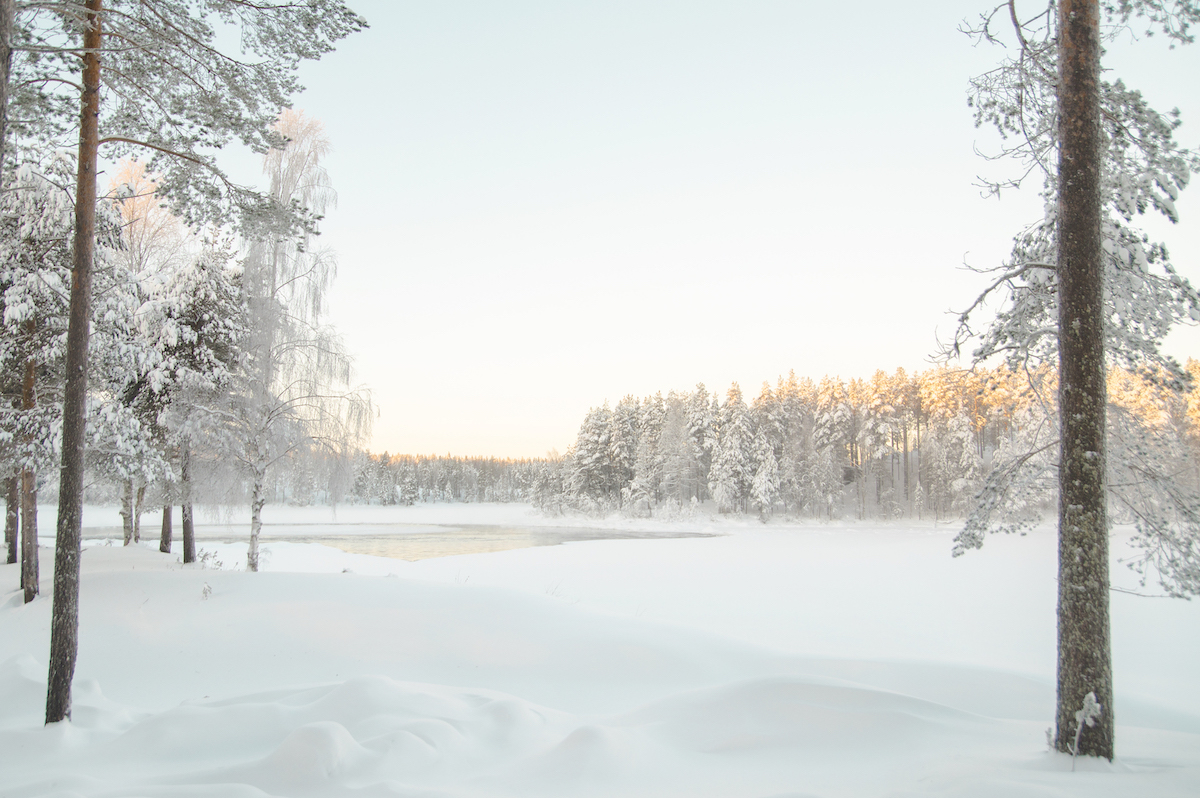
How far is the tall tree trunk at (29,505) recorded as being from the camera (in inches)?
394

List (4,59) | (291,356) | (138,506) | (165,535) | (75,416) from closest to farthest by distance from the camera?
(4,59) < (75,416) < (291,356) < (165,535) < (138,506)

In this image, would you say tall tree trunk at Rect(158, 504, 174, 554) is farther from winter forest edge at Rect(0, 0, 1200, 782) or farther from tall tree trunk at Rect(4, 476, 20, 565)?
tall tree trunk at Rect(4, 476, 20, 565)

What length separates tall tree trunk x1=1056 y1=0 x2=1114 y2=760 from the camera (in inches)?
161

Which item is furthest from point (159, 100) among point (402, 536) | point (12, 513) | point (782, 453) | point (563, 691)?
point (782, 453)

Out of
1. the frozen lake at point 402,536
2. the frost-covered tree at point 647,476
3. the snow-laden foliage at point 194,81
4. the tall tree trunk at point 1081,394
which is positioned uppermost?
the snow-laden foliage at point 194,81

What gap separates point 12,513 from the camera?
13.6m

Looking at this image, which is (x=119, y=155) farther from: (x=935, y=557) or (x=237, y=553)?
(x=935, y=557)

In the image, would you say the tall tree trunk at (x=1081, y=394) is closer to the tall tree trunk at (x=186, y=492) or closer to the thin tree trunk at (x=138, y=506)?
the tall tree trunk at (x=186, y=492)

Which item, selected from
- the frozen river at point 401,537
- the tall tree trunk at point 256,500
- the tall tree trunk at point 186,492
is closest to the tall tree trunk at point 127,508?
the tall tree trunk at point 186,492

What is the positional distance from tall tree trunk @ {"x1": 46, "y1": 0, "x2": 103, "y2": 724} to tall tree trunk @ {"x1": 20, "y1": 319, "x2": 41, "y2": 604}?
19.7 feet

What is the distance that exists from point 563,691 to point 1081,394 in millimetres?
5633

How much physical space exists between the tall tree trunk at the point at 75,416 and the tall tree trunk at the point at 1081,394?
24.9 feet

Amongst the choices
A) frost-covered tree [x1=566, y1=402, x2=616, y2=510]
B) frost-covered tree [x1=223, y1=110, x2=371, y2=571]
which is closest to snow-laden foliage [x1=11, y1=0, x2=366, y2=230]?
frost-covered tree [x1=223, y1=110, x2=371, y2=571]

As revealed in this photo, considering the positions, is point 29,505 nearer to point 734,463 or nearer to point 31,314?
point 31,314
